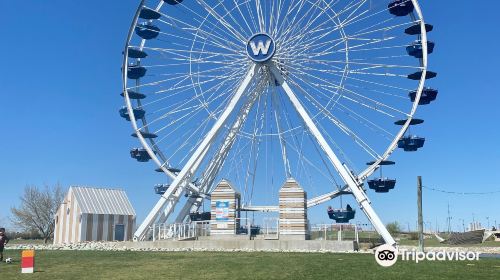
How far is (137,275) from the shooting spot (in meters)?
15.5

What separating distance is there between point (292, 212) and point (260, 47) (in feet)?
35.3

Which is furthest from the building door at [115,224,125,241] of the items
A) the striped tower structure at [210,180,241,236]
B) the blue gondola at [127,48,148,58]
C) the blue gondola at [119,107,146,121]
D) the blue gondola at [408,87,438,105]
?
the blue gondola at [408,87,438,105]

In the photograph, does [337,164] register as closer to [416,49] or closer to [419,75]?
[419,75]

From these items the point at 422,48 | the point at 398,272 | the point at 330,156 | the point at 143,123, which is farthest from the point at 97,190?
the point at 398,272

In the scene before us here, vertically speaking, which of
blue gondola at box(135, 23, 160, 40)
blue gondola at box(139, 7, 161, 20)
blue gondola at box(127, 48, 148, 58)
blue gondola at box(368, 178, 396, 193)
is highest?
blue gondola at box(139, 7, 161, 20)

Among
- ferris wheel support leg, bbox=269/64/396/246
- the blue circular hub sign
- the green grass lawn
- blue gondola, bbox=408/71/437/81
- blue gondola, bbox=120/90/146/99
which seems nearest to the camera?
the green grass lawn

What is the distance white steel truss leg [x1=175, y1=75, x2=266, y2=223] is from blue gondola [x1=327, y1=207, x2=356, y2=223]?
331 inches

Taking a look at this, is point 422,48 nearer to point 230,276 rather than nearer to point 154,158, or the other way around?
point 154,158

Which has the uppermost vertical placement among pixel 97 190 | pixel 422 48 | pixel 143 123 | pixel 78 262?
pixel 422 48

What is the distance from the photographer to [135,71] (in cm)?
3612

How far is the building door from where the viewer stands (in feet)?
136

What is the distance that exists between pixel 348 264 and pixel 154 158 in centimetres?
2022

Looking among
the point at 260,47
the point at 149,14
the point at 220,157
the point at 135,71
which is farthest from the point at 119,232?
the point at 260,47

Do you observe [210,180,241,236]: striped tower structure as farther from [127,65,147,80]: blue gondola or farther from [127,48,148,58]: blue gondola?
[127,48,148,58]: blue gondola
